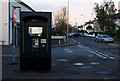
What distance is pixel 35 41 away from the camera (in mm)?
7809

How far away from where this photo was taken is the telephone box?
7707 millimetres

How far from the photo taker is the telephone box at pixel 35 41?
7707 mm

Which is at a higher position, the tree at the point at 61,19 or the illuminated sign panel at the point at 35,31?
the tree at the point at 61,19

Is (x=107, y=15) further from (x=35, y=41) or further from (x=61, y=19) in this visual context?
(x=35, y=41)

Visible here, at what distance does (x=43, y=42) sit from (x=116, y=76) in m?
3.27

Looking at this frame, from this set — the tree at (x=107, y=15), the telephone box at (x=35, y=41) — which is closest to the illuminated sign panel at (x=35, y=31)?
the telephone box at (x=35, y=41)

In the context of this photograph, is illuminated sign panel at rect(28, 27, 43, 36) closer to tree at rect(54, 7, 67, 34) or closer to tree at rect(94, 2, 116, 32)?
tree at rect(54, 7, 67, 34)

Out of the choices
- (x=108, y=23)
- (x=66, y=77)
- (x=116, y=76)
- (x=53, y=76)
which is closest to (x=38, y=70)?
(x=53, y=76)

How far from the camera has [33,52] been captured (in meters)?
7.79

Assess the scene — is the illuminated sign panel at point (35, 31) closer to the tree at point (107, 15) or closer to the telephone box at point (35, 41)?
the telephone box at point (35, 41)

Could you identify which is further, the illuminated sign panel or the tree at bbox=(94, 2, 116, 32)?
the tree at bbox=(94, 2, 116, 32)

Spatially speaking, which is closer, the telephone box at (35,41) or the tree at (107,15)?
the telephone box at (35,41)

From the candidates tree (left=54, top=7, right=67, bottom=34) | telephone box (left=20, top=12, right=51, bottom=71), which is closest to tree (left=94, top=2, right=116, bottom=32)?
tree (left=54, top=7, right=67, bottom=34)

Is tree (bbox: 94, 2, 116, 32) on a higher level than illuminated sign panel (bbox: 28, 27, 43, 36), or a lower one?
higher
